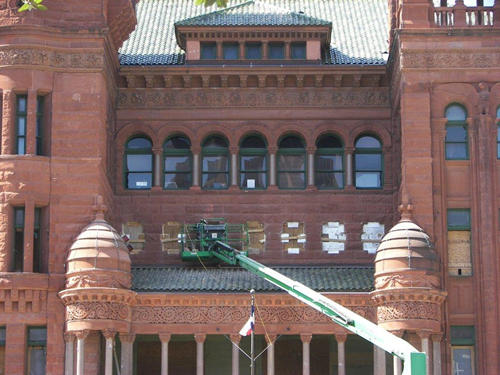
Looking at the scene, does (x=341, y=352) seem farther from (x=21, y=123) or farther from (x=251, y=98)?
(x=21, y=123)

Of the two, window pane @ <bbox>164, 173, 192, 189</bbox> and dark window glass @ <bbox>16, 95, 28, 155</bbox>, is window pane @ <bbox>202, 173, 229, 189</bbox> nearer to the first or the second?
window pane @ <bbox>164, 173, 192, 189</bbox>

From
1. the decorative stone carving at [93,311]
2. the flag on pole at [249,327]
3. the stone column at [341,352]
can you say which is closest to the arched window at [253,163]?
the stone column at [341,352]

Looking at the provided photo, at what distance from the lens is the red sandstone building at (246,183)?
1646 inches

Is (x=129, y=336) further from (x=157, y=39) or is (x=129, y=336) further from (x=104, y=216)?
(x=157, y=39)

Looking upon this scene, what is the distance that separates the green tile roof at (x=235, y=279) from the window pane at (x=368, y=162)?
446 centimetres

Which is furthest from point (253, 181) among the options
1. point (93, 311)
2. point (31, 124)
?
point (93, 311)

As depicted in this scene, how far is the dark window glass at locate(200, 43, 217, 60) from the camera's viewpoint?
48969 mm

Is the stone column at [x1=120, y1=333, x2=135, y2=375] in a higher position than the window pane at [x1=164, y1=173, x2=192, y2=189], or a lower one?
lower

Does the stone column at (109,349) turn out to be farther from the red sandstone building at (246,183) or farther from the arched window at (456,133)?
the arched window at (456,133)

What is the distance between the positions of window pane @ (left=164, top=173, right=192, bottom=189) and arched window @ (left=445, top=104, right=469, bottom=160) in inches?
429

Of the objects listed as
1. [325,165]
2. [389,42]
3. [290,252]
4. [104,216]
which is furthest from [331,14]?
[104,216]

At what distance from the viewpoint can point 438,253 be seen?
42781mm

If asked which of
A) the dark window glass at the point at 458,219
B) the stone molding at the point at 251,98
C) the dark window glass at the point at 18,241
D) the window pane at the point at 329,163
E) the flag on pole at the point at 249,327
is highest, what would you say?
the stone molding at the point at 251,98

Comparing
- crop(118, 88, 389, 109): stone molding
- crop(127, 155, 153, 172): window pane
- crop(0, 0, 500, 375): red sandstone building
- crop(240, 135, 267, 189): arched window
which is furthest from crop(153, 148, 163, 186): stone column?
crop(240, 135, 267, 189): arched window
